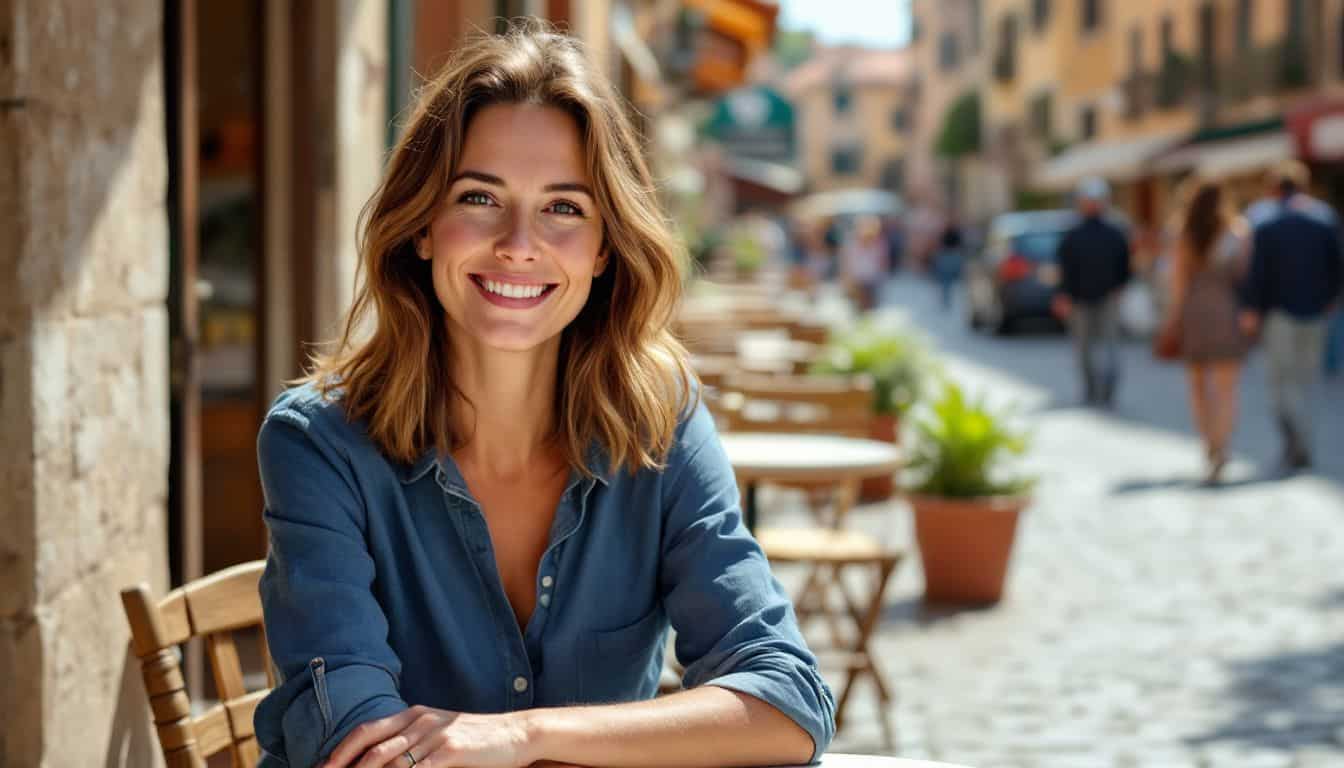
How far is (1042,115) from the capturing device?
44156mm

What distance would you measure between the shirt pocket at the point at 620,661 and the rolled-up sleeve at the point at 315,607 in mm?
263

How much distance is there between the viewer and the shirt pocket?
7.84ft

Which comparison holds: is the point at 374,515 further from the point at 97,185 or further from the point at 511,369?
the point at 97,185

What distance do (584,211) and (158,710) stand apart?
2.88 feet

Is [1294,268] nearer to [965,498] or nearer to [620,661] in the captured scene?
[965,498]

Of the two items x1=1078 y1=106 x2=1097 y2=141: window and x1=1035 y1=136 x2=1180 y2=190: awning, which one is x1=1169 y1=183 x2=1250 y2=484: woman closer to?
x1=1035 y1=136 x2=1180 y2=190: awning

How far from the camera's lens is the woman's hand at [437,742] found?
2.02 meters

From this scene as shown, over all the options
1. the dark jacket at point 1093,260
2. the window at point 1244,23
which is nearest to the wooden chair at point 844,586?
the dark jacket at point 1093,260

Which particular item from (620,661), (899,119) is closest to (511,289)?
(620,661)

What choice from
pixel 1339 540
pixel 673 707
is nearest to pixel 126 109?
pixel 673 707

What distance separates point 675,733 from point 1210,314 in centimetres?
912

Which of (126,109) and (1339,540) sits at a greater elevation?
(126,109)

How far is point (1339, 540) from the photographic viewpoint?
8680mm

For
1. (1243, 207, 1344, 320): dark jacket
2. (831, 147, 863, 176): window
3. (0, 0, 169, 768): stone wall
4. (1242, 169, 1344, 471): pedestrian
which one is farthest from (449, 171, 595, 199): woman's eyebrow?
(831, 147, 863, 176): window
